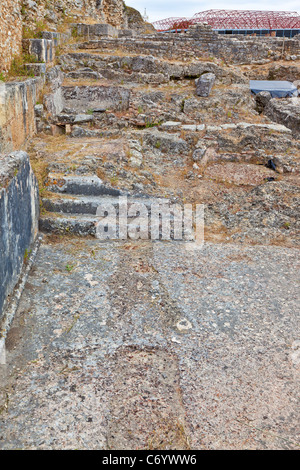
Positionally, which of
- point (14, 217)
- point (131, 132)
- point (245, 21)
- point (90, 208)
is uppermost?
point (245, 21)

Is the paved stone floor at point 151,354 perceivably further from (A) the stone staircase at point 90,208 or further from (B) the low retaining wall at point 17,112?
(B) the low retaining wall at point 17,112

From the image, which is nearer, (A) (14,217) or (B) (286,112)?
(A) (14,217)

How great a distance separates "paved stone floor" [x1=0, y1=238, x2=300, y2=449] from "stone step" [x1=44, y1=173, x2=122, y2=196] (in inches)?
45.7

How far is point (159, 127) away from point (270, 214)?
3.63 meters

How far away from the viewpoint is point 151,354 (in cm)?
287

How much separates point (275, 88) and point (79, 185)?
7444 mm

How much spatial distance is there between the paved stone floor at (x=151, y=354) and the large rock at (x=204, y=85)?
5.96m

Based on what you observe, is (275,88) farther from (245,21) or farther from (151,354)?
(245,21)

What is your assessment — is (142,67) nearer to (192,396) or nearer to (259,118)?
(259,118)

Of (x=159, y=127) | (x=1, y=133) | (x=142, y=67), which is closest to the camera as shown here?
(x=1, y=133)

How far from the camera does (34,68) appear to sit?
281 inches

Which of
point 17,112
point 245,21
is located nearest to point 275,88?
point 17,112

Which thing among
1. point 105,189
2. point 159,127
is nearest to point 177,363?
point 105,189

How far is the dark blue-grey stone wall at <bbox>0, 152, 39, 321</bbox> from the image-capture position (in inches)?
115
